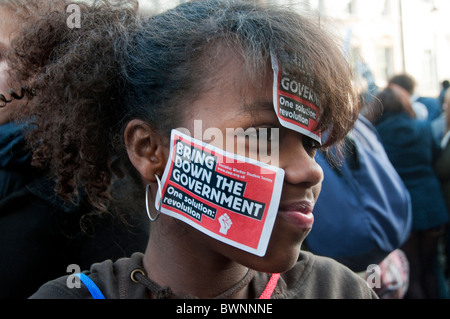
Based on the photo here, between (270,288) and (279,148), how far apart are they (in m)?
0.48

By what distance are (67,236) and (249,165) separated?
2.67ft

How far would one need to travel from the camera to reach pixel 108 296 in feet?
4.66

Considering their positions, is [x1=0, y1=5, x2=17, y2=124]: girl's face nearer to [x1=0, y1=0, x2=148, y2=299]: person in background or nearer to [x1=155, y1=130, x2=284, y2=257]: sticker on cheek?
[x1=0, y1=0, x2=148, y2=299]: person in background

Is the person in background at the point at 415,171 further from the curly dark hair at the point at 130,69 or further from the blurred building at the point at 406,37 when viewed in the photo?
the blurred building at the point at 406,37

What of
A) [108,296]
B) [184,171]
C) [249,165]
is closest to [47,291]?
[108,296]

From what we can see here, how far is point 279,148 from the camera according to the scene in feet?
4.18

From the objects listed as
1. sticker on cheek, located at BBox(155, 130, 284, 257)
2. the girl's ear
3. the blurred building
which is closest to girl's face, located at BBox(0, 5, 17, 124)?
the girl's ear

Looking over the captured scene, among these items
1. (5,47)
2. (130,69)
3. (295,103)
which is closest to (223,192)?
(295,103)

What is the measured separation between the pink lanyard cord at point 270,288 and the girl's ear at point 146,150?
0.49m

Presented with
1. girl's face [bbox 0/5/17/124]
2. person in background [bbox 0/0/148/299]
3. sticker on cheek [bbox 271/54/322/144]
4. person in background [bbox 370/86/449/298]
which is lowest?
person in background [bbox 370/86/449/298]

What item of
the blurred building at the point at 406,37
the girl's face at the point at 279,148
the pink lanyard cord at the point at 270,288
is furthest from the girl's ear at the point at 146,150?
the blurred building at the point at 406,37

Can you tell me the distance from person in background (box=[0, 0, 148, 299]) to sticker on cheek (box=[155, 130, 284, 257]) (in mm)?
397

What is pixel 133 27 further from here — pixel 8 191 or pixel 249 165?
pixel 8 191

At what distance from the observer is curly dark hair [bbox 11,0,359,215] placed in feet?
4.36
